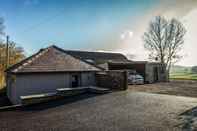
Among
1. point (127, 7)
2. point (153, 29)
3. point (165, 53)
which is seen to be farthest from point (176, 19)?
point (127, 7)

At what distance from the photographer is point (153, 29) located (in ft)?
124

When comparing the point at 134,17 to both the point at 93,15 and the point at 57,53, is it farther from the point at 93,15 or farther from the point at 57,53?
the point at 57,53

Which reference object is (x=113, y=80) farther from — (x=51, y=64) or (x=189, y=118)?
(x=189, y=118)

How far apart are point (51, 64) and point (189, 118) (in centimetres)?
1189

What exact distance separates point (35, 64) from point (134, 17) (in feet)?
34.7

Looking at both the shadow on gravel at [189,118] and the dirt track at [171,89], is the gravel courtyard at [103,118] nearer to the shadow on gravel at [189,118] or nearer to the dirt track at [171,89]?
the shadow on gravel at [189,118]

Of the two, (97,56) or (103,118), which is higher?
(97,56)

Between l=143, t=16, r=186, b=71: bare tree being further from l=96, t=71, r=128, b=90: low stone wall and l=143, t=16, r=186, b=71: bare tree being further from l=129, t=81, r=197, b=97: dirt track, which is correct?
l=96, t=71, r=128, b=90: low stone wall

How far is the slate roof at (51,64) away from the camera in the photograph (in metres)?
14.4

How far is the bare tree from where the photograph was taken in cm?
3622

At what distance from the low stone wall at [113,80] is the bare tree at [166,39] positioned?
2287 cm

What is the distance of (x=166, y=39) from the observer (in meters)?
36.8

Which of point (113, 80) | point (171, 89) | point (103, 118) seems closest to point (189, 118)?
point (103, 118)

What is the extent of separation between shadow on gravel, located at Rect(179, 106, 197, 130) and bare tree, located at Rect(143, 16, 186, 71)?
28791 millimetres
